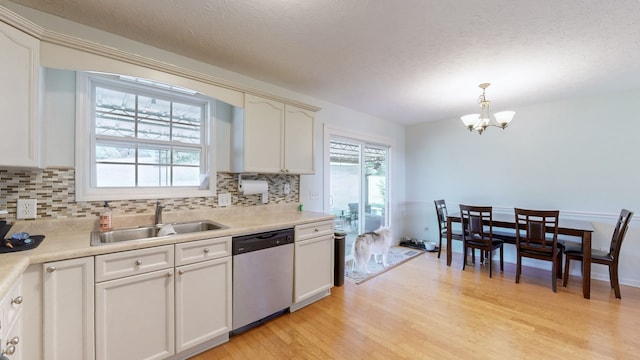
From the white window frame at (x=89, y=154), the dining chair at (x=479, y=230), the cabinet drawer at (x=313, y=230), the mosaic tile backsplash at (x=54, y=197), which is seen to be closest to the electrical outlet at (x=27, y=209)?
the mosaic tile backsplash at (x=54, y=197)

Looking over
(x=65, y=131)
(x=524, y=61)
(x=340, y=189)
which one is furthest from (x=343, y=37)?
(x=340, y=189)

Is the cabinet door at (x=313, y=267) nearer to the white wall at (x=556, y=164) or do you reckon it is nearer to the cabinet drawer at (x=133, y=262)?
the cabinet drawer at (x=133, y=262)

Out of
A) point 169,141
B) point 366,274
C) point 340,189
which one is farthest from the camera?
point 340,189

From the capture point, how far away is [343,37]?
2.02 m

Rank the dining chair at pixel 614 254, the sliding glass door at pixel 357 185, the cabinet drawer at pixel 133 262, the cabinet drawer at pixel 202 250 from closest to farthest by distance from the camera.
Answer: the cabinet drawer at pixel 133 262 → the cabinet drawer at pixel 202 250 → the dining chair at pixel 614 254 → the sliding glass door at pixel 357 185

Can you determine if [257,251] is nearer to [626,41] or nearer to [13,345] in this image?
[13,345]

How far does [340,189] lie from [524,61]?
260cm

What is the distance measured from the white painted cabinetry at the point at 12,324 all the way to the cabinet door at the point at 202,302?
2.24 ft

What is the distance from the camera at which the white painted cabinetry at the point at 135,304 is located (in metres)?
1.46

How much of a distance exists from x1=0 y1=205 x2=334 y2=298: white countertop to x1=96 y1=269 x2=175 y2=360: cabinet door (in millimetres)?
207

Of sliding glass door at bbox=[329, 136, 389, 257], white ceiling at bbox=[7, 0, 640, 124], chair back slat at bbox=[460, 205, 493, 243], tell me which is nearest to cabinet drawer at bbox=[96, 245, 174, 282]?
white ceiling at bbox=[7, 0, 640, 124]

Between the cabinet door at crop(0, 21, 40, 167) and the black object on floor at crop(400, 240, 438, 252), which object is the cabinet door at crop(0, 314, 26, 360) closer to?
the cabinet door at crop(0, 21, 40, 167)

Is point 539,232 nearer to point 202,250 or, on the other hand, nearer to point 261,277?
point 261,277

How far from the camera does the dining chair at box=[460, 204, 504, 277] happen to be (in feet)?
11.1
